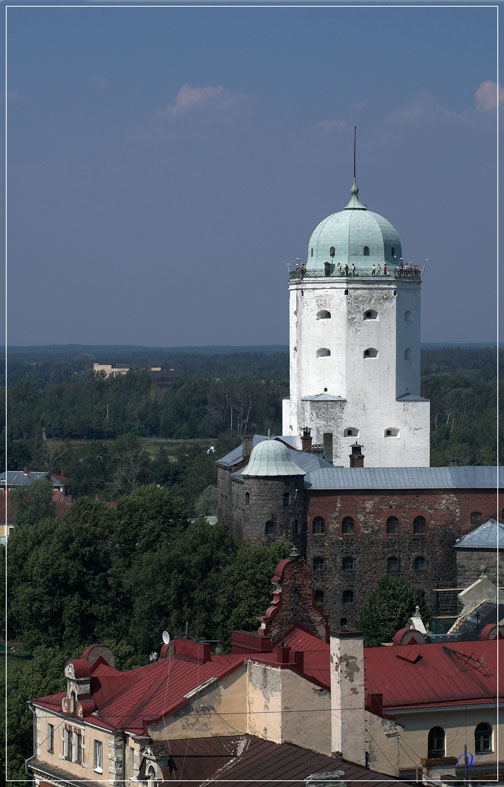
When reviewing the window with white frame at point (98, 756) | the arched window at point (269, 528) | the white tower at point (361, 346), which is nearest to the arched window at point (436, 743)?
the window with white frame at point (98, 756)

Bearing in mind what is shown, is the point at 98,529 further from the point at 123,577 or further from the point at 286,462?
the point at 286,462

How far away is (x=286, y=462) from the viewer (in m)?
68.9

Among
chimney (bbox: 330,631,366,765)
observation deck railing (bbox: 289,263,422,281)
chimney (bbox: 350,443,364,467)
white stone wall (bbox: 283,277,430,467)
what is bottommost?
chimney (bbox: 330,631,366,765)

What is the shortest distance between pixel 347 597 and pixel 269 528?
404cm

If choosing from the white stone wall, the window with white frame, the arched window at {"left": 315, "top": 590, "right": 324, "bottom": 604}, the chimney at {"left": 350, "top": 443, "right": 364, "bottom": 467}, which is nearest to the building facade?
the white stone wall

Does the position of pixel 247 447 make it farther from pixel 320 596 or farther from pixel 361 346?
pixel 320 596

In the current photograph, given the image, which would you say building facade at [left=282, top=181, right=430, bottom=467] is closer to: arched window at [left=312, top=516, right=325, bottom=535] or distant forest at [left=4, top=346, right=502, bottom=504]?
arched window at [left=312, top=516, right=325, bottom=535]

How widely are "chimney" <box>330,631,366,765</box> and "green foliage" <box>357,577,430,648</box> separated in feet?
95.6

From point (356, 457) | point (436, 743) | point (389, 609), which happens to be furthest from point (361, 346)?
point (436, 743)

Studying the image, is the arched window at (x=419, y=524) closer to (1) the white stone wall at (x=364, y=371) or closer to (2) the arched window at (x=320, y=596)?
(2) the arched window at (x=320, y=596)

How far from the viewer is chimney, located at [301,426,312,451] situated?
76625 mm

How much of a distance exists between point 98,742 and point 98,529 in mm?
36699

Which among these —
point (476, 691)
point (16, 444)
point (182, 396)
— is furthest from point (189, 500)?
point (476, 691)

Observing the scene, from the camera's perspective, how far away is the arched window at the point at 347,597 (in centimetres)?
6981
